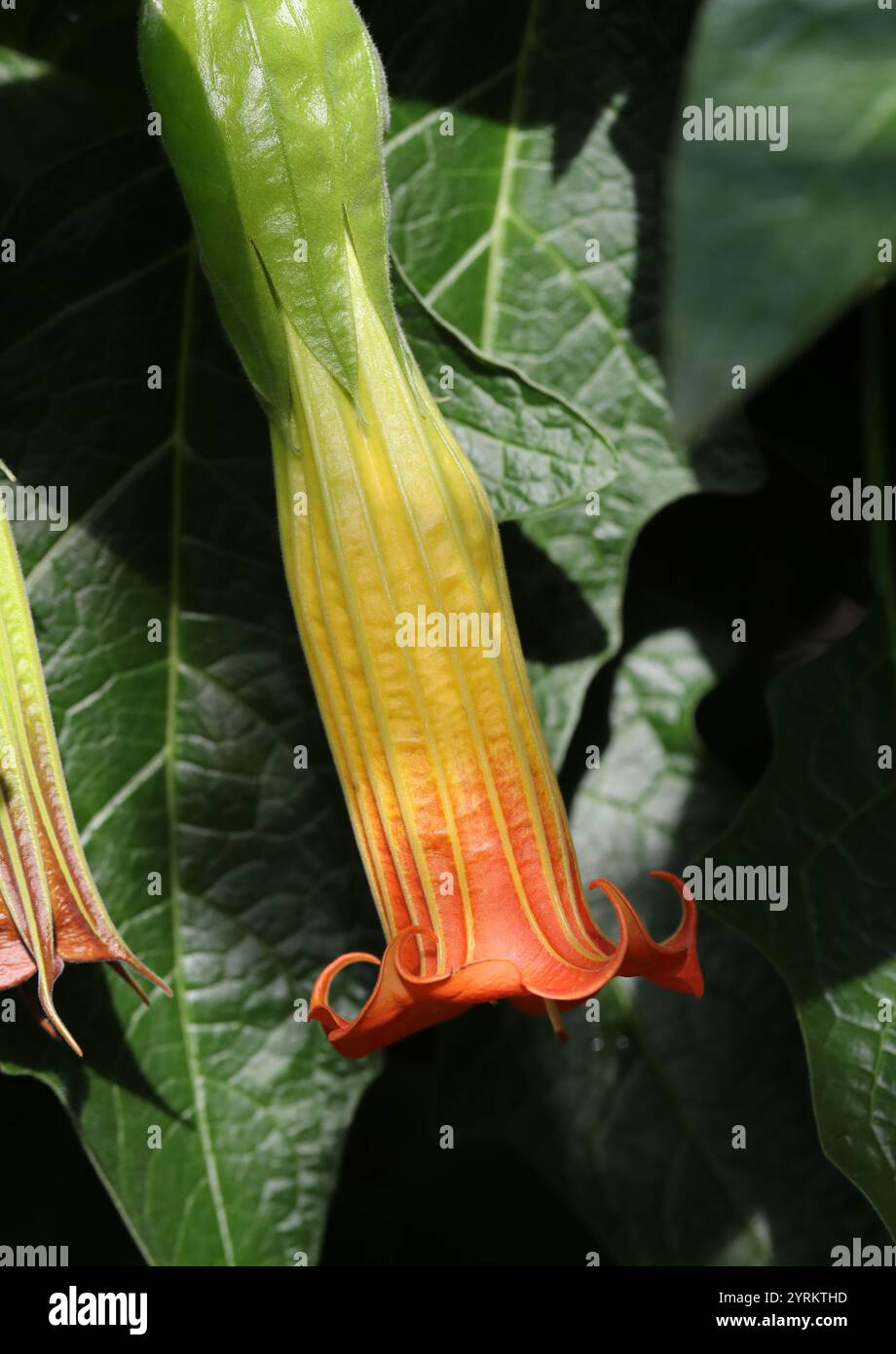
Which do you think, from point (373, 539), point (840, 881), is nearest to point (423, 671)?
point (373, 539)

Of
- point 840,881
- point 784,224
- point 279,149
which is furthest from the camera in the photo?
point 840,881

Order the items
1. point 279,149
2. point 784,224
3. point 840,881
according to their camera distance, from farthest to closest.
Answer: point 840,881 → point 279,149 → point 784,224

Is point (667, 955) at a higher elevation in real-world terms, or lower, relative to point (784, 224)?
lower

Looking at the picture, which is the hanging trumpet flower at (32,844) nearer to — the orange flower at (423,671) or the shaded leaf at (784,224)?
the orange flower at (423,671)

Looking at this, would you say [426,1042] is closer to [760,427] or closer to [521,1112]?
[521,1112]

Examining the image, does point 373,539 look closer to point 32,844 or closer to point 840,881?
point 32,844

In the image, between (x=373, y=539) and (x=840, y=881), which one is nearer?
(x=373, y=539)

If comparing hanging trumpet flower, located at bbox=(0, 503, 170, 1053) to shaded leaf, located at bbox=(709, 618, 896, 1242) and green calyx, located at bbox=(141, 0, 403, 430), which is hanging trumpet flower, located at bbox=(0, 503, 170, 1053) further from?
shaded leaf, located at bbox=(709, 618, 896, 1242)
